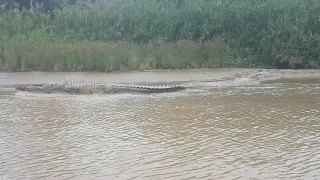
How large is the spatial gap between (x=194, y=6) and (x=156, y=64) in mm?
6235

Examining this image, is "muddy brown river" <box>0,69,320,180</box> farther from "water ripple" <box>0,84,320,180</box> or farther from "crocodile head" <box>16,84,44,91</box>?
"crocodile head" <box>16,84,44,91</box>

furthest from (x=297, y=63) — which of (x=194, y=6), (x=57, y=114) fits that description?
(x=57, y=114)

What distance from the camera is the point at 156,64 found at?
1927 cm

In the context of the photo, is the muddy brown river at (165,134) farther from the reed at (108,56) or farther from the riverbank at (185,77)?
the reed at (108,56)

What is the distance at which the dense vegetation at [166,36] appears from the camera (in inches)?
727

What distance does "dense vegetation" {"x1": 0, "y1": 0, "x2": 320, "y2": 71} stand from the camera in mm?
18453

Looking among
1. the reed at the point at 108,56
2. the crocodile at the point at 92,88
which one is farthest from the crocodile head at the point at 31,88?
the reed at the point at 108,56

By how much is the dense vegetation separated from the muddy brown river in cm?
436

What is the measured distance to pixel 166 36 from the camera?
75.5ft

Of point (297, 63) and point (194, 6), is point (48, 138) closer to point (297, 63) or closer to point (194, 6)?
point (297, 63)

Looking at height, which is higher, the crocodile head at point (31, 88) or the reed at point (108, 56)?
the reed at point (108, 56)

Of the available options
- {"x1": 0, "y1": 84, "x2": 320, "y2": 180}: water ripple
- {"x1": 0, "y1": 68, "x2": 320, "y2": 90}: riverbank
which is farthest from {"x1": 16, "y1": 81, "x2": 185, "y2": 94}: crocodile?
{"x1": 0, "y1": 68, "x2": 320, "y2": 90}: riverbank

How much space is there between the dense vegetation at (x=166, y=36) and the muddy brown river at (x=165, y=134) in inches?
172

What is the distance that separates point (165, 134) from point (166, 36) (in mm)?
14949
